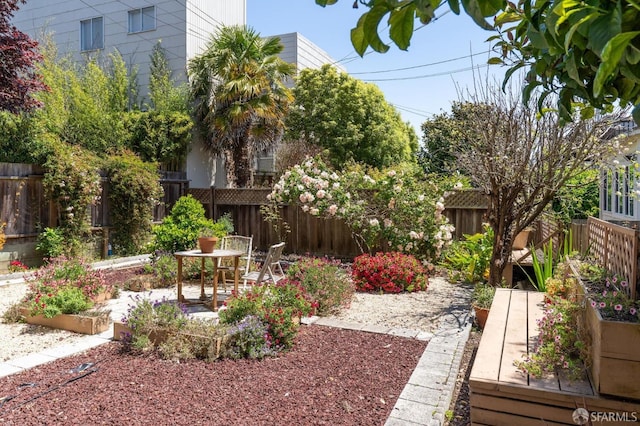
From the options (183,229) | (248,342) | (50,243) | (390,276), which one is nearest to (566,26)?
(248,342)

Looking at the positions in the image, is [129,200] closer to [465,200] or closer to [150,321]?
[150,321]

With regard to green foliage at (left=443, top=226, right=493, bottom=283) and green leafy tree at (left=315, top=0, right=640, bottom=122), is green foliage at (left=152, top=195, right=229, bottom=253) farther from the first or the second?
green leafy tree at (left=315, top=0, right=640, bottom=122)

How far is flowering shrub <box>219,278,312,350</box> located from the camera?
3.90m

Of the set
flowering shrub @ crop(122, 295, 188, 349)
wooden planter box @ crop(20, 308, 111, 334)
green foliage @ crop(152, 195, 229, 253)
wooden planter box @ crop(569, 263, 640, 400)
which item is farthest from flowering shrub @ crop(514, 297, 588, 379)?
green foliage @ crop(152, 195, 229, 253)

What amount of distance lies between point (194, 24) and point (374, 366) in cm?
1268

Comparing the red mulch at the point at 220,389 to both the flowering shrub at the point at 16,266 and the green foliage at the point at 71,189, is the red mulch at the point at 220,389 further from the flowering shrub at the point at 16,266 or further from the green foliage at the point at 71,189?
the green foliage at the point at 71,189

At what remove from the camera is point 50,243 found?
8273 mm

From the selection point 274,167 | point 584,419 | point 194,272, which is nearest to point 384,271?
point 194,272

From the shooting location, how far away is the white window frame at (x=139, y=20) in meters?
13.6

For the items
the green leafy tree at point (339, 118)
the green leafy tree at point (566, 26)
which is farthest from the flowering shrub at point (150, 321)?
the green leafy tree at point (339, 118)

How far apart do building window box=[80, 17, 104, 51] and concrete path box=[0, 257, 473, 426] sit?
11591mm

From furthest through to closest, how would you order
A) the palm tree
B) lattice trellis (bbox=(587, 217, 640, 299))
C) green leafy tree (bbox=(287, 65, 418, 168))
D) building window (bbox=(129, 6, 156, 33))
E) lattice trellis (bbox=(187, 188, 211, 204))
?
1. green leafy tree (bbox=(287, 65, 418, 168))
2. building window (bbox=(129, 6, 156, 33))
3. the palm tree
4. lattice trellis (bbox=(187, 188, 211, 204))
5. lattice trellis (bbox=(587, 217, 640, 299))

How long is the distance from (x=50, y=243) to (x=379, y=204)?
20.0 ft

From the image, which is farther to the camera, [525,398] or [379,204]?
[379,204]
